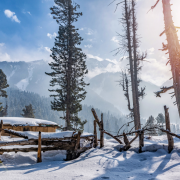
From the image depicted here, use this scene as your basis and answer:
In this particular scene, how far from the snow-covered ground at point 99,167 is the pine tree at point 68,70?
31.5ft

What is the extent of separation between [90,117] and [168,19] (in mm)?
166608

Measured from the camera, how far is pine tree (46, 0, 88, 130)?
53.5 feet

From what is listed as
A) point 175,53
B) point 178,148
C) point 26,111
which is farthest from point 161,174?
point 26,111

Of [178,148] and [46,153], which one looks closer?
[178,148]

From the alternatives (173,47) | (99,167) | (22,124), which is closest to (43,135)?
(99,167)

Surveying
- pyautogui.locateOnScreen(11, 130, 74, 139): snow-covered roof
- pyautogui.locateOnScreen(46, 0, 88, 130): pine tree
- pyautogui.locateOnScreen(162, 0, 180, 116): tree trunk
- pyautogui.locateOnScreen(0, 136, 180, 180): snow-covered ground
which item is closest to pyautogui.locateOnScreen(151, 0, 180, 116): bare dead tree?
pyautogui.locateOnScreen(162, 0, 180, 116): tree trunk

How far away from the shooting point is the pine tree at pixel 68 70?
53.5 feet

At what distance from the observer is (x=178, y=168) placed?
3875 millimetres

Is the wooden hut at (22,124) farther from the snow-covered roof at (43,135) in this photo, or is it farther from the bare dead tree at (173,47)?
the bare dead tree at (173,47)

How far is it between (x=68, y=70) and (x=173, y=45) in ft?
41.8

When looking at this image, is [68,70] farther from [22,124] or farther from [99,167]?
[99,167]

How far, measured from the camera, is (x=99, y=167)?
446 cm

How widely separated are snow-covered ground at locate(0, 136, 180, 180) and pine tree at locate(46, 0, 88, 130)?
959 cm

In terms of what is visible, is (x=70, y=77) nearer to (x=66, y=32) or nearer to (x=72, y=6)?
(x=66, y=32)
